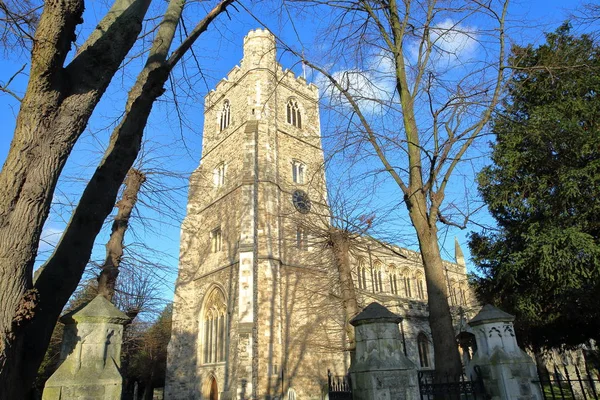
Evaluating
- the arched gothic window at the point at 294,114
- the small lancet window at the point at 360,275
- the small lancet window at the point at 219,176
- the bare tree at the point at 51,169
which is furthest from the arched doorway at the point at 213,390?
the bare tree at the point at 51,169

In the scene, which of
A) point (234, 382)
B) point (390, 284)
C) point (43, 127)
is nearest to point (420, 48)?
point (43, 127)

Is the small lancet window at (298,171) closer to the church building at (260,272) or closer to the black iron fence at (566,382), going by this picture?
the church building at (260,272)

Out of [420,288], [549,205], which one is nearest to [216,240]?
[549,205]

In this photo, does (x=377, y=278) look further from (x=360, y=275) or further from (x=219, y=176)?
(x=219, y=176)

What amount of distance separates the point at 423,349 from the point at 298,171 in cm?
1175

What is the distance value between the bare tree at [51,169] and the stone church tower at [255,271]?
30.9ft

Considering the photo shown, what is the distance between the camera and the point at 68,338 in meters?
4.23

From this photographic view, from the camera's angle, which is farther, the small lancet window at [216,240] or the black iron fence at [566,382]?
the small lancet window at [216,240]

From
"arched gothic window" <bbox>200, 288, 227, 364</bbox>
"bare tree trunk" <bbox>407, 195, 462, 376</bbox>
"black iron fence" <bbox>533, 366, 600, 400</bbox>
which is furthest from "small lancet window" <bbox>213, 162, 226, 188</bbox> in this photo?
"black iron fence" <bbox>533, 366, 600, 400</bbox>

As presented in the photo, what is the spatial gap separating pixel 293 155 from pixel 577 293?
14.3 meters

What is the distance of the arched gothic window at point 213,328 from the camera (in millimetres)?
16938

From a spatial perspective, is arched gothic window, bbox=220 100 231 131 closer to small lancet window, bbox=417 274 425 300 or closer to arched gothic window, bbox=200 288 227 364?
arched gothic window, bbox=200 288 227 364

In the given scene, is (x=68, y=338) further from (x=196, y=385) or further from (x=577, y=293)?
(x=196, y=385)

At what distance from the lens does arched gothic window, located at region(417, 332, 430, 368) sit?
71.0 ft
